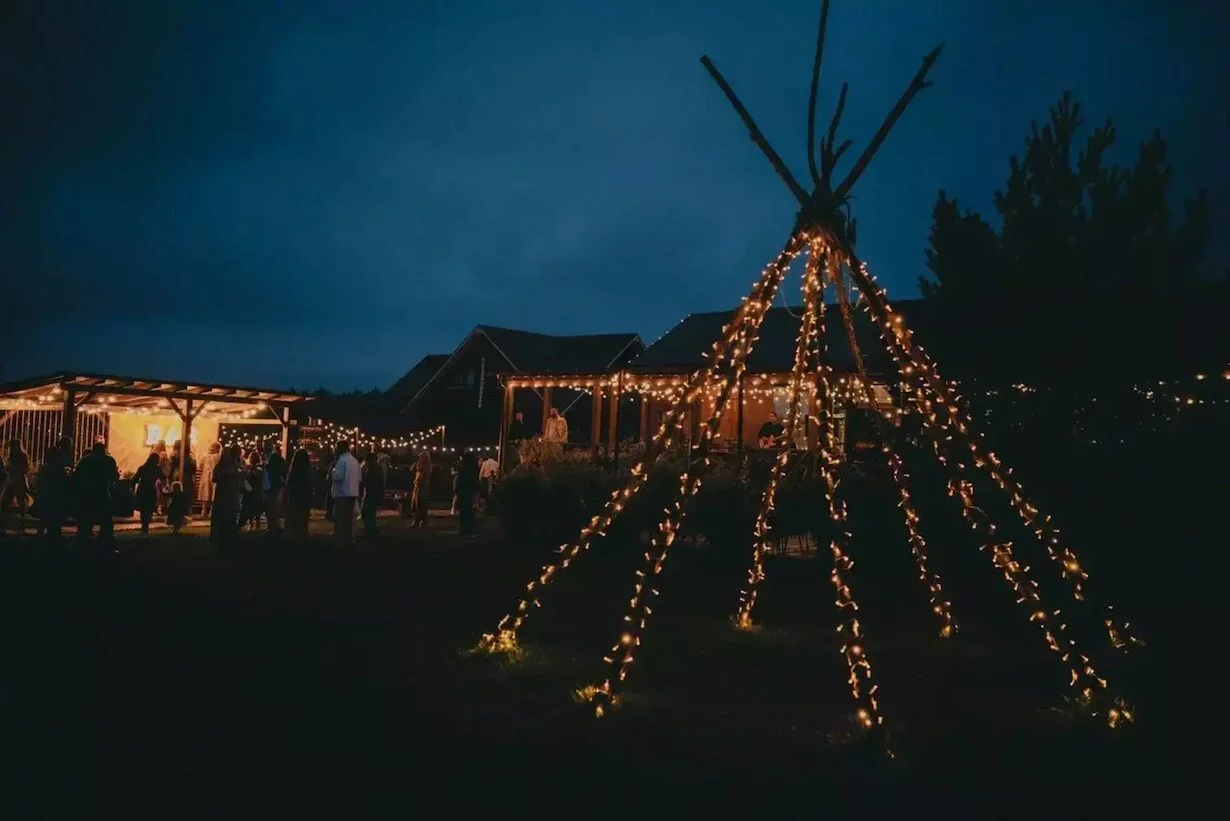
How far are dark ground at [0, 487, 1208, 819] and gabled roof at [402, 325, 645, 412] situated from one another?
79.8 ft

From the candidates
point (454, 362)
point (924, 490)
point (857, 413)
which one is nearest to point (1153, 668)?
point (857, 413)

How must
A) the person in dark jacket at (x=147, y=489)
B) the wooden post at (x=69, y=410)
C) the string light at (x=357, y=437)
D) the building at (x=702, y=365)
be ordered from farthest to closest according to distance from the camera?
the string light at (x=357, y=437) → the building at (x=702, y=365) → the wooden post at (x=69, y=410) → the person in dark jacket at (x=147, y=489)

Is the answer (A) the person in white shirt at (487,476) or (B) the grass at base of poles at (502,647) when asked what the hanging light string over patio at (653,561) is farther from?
(A) the person in white shirt at (487,476)

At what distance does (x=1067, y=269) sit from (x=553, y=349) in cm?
2629

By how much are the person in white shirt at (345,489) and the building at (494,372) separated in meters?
18.6

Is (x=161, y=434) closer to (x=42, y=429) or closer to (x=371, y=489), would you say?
(x=42, y=429)

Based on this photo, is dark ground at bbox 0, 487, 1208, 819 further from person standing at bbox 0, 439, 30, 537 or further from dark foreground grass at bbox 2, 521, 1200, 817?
person standing at bbox 0, 439, 30, 537

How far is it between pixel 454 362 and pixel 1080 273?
27.2 meters

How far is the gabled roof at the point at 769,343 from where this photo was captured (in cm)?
2061

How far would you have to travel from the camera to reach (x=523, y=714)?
584 cm

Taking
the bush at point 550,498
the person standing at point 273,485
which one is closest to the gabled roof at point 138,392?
the person standing at point 273,485

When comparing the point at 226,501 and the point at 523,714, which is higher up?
the point at 226,501

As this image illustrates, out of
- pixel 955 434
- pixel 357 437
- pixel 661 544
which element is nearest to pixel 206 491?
pixel 357 437

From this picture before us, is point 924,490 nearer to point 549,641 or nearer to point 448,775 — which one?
point 549,641
